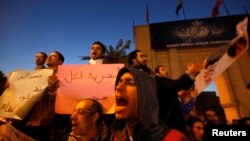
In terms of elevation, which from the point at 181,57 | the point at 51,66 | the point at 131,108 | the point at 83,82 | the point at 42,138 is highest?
the point at 181,57

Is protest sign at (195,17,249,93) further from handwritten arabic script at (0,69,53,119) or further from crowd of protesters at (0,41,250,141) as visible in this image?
handwritten arabic script at (0,69,53,119)

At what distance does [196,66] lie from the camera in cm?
254

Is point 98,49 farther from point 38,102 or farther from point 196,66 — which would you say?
point 196,66

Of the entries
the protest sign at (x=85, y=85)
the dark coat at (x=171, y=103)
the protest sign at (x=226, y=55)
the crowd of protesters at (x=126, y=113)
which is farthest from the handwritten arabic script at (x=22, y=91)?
the protest sign at (x=226, y=55)

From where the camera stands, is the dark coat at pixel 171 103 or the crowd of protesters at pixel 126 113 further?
the dark coat at pixel 171 103

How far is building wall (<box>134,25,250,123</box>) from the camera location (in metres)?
13.7

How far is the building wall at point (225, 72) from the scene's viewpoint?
13727 millimetres

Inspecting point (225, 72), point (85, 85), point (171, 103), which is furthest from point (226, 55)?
point (225, 72)

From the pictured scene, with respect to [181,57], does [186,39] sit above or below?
above

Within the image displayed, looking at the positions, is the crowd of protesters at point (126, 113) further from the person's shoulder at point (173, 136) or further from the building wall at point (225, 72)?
the building wall at point (225, 72)

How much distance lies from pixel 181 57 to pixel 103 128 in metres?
14.0

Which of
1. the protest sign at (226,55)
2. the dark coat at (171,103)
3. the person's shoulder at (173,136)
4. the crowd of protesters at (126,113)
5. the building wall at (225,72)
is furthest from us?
the building wall at (225,72)

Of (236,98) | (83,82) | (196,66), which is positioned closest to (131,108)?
(196,66)

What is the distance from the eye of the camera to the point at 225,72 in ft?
48.5
